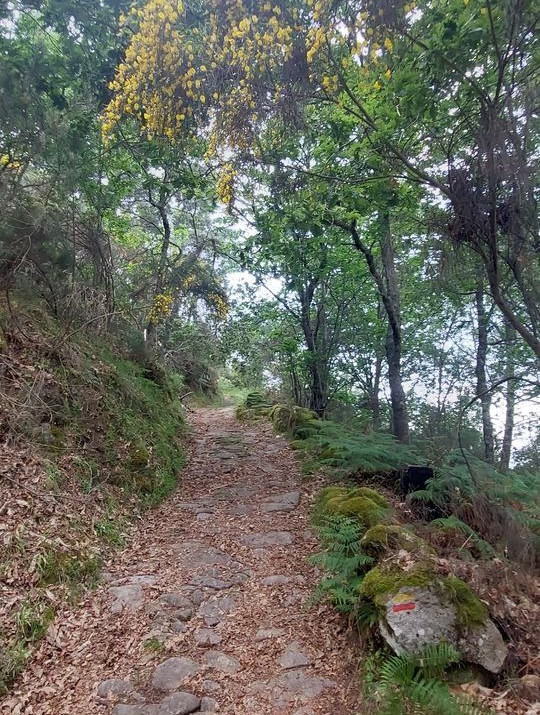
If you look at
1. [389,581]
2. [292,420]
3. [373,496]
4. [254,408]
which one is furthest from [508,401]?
[389,581]

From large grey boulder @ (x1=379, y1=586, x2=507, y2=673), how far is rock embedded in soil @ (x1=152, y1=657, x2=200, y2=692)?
1.30 metres

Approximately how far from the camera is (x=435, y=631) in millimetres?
2730

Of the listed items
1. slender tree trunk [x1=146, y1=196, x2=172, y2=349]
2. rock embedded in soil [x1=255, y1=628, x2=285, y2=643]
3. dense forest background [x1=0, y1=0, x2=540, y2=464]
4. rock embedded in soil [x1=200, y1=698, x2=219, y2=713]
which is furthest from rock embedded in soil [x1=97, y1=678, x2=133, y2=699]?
slender tree trunk [x1=146, y1=196, x2=172, y2=349]

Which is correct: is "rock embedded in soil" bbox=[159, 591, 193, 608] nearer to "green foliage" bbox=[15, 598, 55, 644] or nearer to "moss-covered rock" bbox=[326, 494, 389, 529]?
"green foliage" bbox=[15, 598, 55, 644]

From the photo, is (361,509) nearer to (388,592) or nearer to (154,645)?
(388,592)

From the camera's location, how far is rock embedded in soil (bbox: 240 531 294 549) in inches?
192

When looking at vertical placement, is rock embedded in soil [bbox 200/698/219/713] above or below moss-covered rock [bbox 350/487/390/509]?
below

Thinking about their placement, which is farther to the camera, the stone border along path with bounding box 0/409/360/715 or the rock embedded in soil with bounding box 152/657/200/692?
the rock embedded in soil with bounding box 152/657/200/692

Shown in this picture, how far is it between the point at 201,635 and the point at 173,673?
0.41 meters

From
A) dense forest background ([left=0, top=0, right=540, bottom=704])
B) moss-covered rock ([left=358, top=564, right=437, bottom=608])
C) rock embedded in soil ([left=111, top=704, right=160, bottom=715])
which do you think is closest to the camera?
rock embedded in soil ([left=111, top=704, right=160, bottom=715])

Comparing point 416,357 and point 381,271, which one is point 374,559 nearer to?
point 381,271

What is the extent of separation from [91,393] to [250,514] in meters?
2.64

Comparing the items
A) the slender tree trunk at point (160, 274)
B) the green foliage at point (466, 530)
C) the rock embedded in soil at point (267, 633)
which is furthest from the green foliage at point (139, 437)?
the green foliage at point (466, 530)

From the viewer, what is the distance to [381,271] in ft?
35.3
